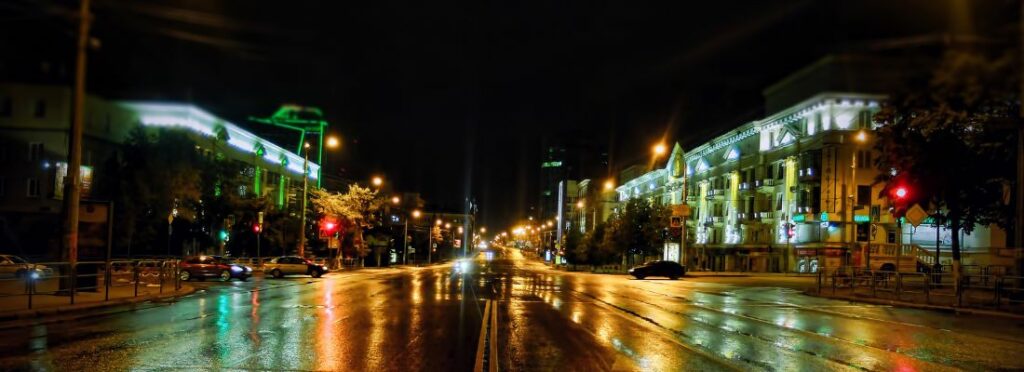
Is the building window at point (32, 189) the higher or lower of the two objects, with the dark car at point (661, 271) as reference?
higher

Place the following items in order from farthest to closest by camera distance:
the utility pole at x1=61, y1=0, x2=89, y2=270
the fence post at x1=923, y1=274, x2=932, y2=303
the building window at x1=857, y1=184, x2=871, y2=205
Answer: the building window at x1=857, y1=184, x2=871, y2=205 → the fence post at x1=923, y1=274, x2=932, y2=303 → the utility pole at x1=61, y1=0, x2=89, y2=270

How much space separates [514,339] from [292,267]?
36317 mm

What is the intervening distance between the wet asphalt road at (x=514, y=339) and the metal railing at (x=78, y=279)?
1.85 m

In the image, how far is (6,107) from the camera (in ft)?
148

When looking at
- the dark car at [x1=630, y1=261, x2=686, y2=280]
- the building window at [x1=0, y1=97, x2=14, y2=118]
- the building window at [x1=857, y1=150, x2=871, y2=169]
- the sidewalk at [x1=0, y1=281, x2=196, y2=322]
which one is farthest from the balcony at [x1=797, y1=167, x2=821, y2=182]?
the building window at [x1=0, y1=97, x2=14, y2=118]

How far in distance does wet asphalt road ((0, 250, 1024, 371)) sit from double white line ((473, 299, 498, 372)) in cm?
17

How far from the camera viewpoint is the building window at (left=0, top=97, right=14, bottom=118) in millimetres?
43263

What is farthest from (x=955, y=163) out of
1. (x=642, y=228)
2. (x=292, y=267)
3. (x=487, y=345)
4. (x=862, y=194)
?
(x=642, y=228)

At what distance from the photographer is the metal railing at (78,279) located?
19.3 m

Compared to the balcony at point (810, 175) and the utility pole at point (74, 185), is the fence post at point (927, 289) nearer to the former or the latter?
the utility pole at point (74, 185)

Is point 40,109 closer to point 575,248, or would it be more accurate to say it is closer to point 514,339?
point 514,339

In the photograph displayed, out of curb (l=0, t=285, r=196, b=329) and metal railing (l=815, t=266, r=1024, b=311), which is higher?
metal railing (l=815, t=266, r=1024, b=311)

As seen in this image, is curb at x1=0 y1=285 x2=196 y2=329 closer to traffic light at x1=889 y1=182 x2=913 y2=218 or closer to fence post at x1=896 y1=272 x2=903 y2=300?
fence post at x1=896 y1=272 x2=903 y2=300

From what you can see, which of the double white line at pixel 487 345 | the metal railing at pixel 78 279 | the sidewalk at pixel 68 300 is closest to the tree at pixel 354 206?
the metal railing at pixel 78 279
